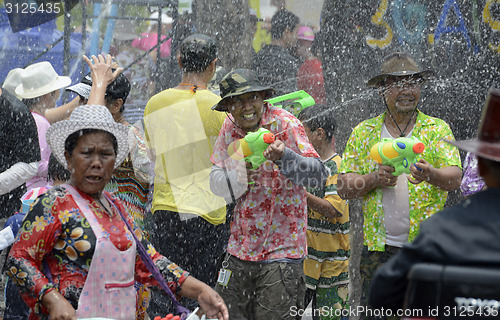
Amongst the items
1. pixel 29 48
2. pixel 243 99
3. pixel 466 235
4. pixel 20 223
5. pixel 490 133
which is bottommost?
pixel 29 48

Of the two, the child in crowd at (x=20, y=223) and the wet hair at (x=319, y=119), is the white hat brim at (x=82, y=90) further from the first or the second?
the wet hair at (x=319, y=119)

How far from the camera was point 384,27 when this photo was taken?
891 cm

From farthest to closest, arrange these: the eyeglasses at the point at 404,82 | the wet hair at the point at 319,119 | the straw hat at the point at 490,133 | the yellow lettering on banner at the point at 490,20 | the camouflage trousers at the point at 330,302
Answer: the yellow lettering on banner at the point at 490,20 < the wet hair at the point at 319,119 < the camouflage trousers at the point at 330,302 < the eyeglasses at the point at 404,82 < the straw hat at the point at 490,133

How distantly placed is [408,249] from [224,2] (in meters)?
6.60

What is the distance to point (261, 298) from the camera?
5141mm

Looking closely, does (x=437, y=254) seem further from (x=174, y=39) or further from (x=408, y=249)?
(x=174, y=39)

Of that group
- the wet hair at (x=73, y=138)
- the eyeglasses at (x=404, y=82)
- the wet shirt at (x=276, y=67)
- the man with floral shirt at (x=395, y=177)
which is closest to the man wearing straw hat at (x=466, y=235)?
the wet hair at (x=73, y=138)

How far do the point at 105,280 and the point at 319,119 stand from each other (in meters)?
3.32

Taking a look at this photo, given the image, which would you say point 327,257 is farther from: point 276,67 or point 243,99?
point 276,67

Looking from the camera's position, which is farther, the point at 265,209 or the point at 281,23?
the point at 281,23

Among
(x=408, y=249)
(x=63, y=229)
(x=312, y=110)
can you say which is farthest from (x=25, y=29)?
(x=408, y=249)

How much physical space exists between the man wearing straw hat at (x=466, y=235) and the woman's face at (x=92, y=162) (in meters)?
1.57

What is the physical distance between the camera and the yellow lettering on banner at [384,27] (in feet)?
29.1

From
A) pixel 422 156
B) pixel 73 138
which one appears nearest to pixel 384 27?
pixel 422 156
